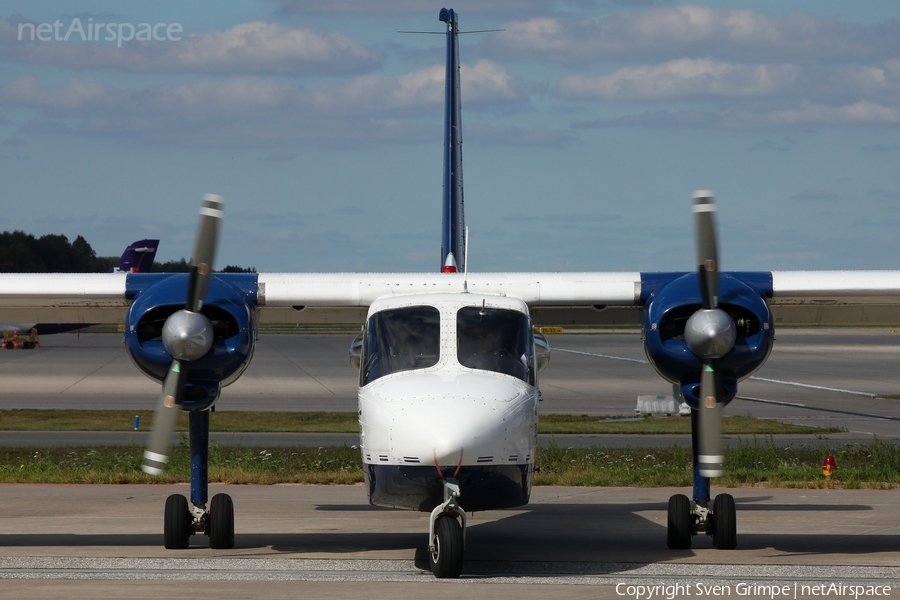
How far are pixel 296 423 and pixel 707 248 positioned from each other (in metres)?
18.4

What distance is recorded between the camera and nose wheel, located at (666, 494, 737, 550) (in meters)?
11.4

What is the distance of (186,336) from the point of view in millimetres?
10156

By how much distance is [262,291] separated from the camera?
39.2ft

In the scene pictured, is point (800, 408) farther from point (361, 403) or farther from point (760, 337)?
point (361, 403)

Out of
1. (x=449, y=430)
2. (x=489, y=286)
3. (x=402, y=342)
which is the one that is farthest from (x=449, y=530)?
(x=489, y=286)

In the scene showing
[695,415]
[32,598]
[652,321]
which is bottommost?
[32,598]

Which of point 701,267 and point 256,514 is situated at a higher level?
point 701,267

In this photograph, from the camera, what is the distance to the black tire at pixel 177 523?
1136 cm

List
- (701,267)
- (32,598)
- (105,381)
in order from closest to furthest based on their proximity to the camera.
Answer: (32,598)
(701,267)
(105,381)

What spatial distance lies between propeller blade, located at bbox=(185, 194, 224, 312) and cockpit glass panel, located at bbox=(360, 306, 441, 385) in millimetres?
1653

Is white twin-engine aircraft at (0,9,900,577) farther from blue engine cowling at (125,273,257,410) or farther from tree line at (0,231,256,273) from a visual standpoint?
tree line at (0,231,256,273)

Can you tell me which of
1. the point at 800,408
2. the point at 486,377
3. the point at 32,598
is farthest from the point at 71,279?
the point at 800,408

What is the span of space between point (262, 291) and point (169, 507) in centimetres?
246

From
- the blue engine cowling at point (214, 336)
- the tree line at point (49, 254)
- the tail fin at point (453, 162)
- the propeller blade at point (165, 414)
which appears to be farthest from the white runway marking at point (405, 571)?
the tree line at point (49, 254)
